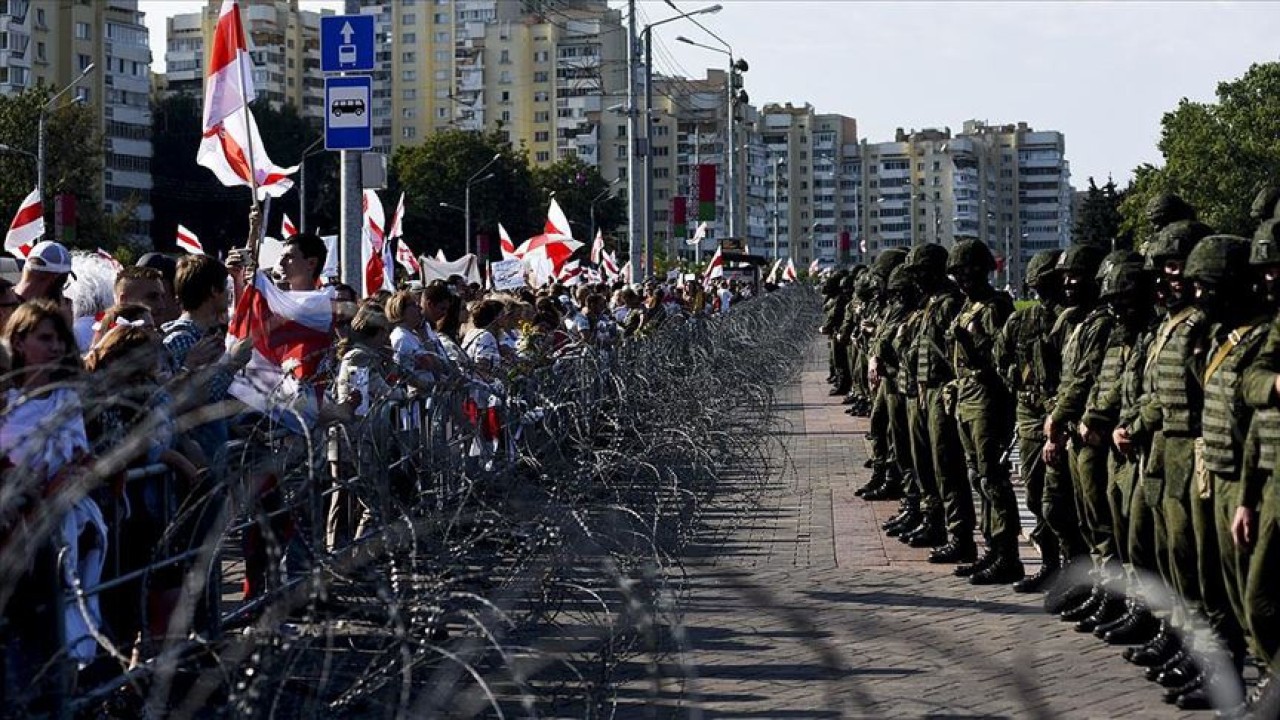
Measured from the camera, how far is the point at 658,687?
309 inches

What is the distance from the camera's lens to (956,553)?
1301 cm

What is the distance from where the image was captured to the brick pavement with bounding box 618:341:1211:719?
8.48m

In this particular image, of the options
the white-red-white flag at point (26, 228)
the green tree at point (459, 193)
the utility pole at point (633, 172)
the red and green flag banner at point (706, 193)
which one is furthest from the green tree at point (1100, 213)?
the white-red-white flag at point (26, 228)

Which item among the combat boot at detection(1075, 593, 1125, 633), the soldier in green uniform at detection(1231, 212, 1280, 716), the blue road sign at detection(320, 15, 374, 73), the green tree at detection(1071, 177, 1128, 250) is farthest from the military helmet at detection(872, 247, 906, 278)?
the green tree at detection(1071, 177, 1128, 250)

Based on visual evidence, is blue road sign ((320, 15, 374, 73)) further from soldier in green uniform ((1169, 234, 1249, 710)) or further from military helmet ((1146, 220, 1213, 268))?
soldier in green uniform ((1169, 234, 1249, 710))

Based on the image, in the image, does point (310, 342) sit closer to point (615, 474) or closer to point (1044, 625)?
point (615, 474)

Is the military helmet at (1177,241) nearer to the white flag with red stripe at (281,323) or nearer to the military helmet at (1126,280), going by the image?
the military helmet at (1126,280)

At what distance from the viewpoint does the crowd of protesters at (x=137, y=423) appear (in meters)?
4.99

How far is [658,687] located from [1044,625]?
3414mm

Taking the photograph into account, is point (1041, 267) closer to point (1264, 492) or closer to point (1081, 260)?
point (1081, 260)

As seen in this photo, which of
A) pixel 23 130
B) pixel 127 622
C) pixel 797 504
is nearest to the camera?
pixel 127 622

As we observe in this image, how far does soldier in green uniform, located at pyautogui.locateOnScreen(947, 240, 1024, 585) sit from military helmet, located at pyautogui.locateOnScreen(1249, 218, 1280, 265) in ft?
13.7

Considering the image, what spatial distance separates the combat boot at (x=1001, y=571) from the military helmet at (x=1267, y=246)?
4470mm

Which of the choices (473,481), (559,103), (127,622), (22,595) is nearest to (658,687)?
(473,481)
